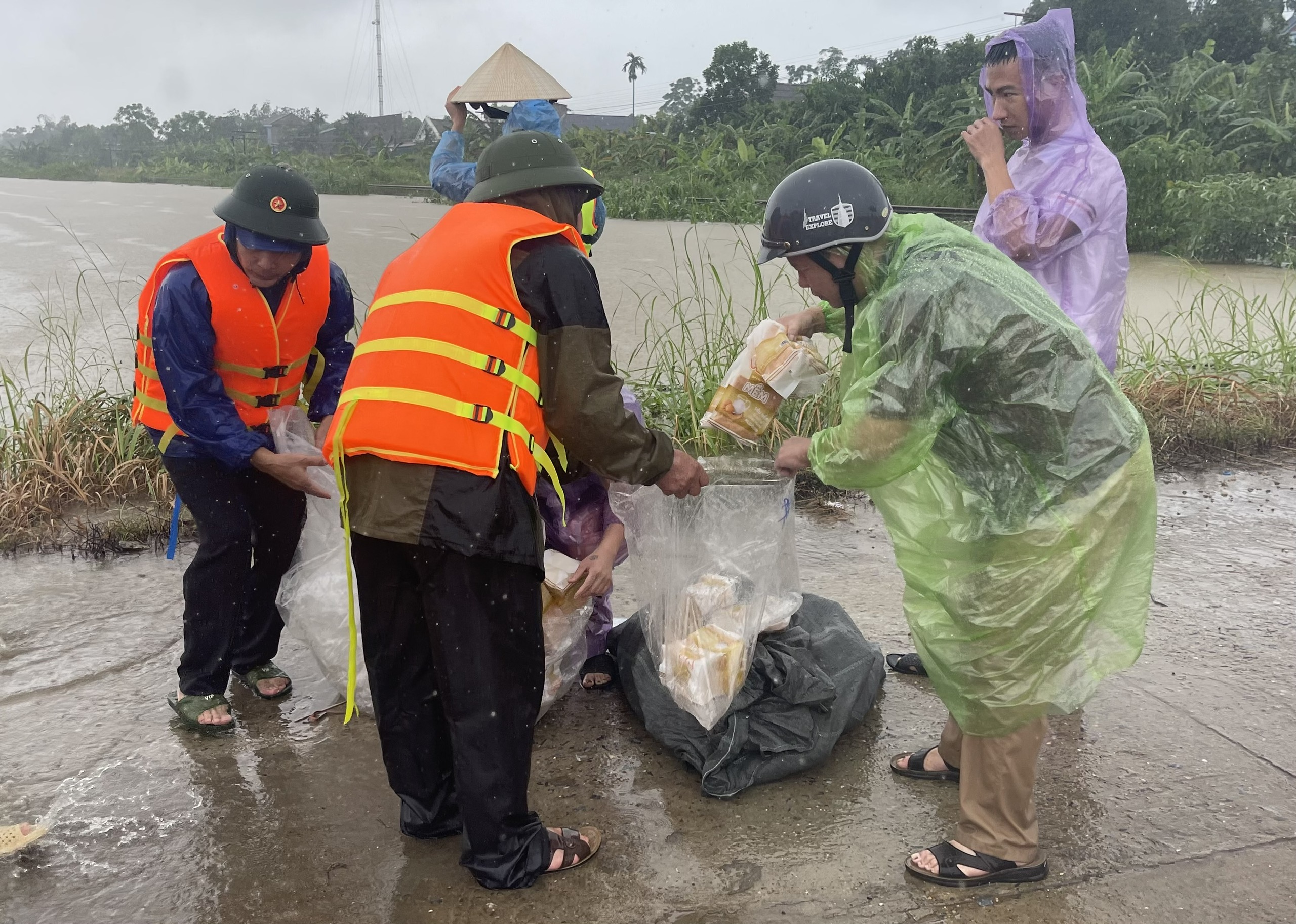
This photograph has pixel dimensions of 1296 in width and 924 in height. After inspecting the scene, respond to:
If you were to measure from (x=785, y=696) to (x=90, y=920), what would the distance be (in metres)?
1.67

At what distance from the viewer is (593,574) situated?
264 centimetres

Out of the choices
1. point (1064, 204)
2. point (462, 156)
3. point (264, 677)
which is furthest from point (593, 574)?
point (462, 156)

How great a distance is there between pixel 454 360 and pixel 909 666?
1.92m

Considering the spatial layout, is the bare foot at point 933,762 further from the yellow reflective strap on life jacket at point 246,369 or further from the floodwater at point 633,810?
the yellow reflective strap on life jacket at point 246,369

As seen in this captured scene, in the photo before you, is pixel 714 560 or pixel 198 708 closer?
pixel 714 560

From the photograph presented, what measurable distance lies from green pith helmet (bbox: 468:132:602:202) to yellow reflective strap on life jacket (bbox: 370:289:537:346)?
11.0 inches

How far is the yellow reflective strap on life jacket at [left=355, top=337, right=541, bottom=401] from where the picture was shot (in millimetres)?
1980

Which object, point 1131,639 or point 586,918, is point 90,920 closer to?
point 586,918

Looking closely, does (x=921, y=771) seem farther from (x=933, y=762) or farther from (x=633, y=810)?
(x=633, y=810)

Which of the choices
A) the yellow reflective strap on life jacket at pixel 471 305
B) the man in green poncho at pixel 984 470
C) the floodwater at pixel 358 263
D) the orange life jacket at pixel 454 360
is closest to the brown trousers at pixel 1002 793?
the man in green poncho at pixel 984 470

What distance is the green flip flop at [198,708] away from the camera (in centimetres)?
287

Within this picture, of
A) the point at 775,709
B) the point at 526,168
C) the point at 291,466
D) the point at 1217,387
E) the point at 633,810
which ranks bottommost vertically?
the point at 633,810

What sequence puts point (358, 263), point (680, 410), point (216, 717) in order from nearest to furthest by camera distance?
point (216, 717) → point (680, 410) → point (358, 263)

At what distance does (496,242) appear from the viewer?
A: 6.50ft
